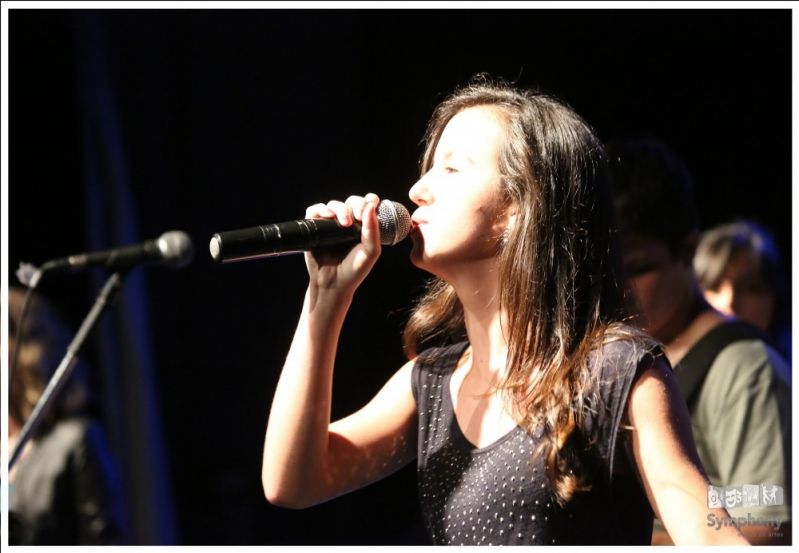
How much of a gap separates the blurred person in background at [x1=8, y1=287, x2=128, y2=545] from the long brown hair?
1.39 metres

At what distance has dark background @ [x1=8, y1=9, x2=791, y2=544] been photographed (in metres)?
3.12

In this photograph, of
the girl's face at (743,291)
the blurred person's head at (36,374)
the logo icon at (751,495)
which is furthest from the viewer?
the girl's face at (743,291)

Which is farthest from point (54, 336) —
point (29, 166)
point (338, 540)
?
point (338, 540)

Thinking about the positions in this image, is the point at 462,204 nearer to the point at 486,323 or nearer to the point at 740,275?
the point at 486,323

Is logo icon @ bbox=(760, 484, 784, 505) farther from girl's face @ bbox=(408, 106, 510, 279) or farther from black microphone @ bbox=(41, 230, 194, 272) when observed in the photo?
black microphone @ bbox=(41, 230, 194, 272)

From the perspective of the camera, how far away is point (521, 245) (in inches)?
53.6

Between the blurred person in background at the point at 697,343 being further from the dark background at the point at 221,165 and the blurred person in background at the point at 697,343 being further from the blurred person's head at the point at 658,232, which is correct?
the dark background at the point at 221,165

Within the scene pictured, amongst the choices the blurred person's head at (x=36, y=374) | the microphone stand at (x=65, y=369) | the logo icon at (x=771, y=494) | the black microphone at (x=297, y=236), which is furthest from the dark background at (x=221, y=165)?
the microphone stand at (x=65, y=369)

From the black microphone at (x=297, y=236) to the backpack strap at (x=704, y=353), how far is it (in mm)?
884

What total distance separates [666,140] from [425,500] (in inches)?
99.6

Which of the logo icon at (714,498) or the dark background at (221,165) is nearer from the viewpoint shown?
the logo icon at (714,498)

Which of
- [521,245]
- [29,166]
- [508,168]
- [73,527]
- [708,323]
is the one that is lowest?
[73,527]

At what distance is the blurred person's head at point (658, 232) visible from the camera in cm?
201

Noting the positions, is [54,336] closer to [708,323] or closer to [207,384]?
[207,384]
